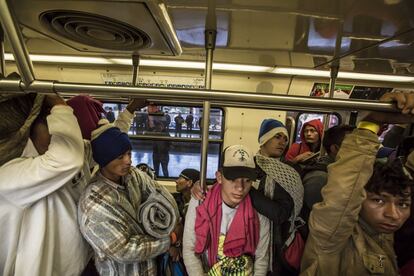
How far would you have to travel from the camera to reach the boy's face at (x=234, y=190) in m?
1.26

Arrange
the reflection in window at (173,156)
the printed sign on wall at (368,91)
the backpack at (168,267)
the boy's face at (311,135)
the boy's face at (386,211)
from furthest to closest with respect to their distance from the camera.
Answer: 1. the reflection in window at (173,156)
2. the printed sign on wall at (368,91)
3. the boy's face at (311,135)
4. the backpack at (168,267)
5. the boy's face at (386,211)

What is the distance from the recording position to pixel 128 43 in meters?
1.25

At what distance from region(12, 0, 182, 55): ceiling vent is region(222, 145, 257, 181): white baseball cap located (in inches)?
25.2

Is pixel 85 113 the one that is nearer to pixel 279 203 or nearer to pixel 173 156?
pixel 279 203

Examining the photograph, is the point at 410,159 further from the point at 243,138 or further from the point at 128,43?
the point at 243,138

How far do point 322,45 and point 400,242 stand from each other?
43.8 inches

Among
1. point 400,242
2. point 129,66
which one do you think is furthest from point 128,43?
point 129,66

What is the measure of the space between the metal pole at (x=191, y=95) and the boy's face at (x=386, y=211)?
0.42 m

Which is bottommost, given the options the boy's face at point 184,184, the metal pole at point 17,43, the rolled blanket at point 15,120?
the boy's face at point 184,184

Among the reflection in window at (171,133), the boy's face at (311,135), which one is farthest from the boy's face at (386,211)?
the reflection in window at (171,133)

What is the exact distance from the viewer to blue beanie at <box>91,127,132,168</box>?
125cm

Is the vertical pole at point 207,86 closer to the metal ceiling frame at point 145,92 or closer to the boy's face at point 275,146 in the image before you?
the metal ceiling frame at point 145,92

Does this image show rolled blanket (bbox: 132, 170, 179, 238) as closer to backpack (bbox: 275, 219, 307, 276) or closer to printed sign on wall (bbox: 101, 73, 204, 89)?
backpack (bbox: 275, 219, 307, 276)

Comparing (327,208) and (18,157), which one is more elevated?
(18,157)
